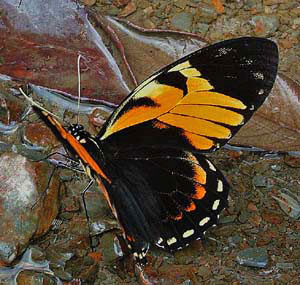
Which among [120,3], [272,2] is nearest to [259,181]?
[272,2]

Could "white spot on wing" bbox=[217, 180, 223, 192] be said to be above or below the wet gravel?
above

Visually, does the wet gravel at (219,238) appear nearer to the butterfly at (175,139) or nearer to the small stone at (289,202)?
the small stone at (289,202)

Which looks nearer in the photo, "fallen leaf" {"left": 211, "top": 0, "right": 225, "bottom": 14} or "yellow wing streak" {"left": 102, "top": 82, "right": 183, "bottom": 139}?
"yellow wing streak" {"left": 102, "top": 82, "right": 183, "bottom": 139}

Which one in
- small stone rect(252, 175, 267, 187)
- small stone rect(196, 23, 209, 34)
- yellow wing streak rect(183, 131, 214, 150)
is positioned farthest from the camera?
small stone rect(196, 23, 209, 34)

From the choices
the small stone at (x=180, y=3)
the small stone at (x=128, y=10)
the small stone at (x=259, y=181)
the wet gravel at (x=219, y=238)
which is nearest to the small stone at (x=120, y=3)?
the small stone at (x=128, y=10)

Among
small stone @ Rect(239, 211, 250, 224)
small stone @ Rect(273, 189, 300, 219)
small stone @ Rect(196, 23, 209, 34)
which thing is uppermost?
small stone @ Rect(196, 23, 209, 34)

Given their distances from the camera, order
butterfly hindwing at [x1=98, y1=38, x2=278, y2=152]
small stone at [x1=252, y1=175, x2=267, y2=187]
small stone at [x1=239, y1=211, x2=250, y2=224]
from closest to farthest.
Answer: butterfly hindwing at [x1=98, y1=38, x2=278, y2=152] → small stone at [x1=239, y1=211, x2=250, y2=224] → small stone at [x1=252, y1=175, x2=267, y2=187]

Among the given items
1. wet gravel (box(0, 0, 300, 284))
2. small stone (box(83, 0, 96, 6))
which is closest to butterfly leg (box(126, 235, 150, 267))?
wet gravel (box(0, 0, 300, 284))

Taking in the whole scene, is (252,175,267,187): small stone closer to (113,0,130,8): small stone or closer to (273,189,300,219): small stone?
(273,189,300,219): small stone
